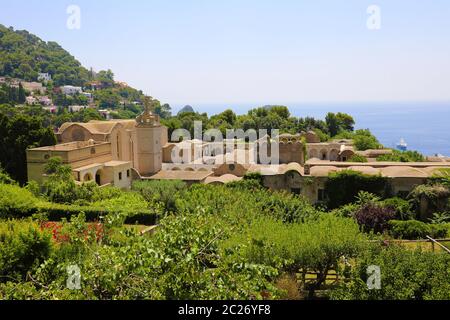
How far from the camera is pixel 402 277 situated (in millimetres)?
12492

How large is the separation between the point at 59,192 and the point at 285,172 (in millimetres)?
13907

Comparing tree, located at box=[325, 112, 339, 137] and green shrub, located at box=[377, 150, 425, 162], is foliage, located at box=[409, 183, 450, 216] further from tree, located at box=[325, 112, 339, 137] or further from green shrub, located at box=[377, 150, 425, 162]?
tree, located at box=[325, 112, 339, 137]

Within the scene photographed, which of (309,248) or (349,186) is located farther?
(349,186)

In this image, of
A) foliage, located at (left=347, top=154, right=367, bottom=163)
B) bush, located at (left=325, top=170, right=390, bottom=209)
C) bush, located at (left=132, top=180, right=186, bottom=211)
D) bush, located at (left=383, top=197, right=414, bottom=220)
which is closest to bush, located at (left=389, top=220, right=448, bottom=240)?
bush, located at (left=383, top=197, right=414, bottom=220)


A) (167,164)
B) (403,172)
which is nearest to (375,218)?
(403,172)

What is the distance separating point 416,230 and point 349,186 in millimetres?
6379

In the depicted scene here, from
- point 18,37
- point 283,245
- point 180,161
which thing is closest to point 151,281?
point 283,245

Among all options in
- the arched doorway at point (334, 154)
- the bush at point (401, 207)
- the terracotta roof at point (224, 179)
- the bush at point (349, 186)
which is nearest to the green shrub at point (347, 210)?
the bush at point (349, 186)

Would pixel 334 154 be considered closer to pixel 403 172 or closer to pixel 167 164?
pixel 167 164

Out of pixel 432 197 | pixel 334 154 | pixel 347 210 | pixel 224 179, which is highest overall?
pixel 224 179

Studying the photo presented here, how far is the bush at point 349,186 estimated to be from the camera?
28.1m

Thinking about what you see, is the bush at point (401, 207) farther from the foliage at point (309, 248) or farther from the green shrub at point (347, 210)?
the foliage at point (309, 248)

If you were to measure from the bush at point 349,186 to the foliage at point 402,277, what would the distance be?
14057 mm

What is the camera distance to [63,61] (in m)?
186
